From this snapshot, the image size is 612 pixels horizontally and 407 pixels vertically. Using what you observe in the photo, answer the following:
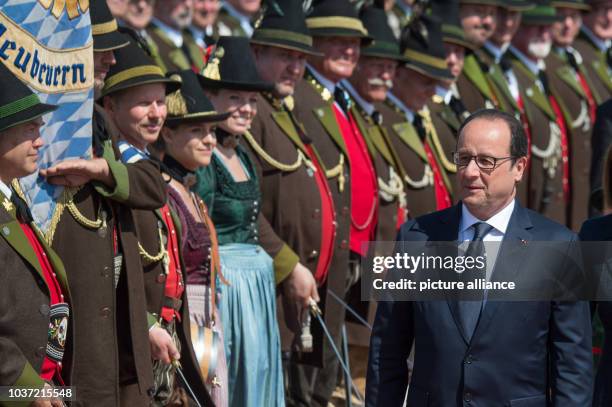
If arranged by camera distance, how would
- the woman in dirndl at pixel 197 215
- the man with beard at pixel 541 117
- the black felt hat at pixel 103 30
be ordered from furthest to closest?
the man with beard at pixel 541 117
the woman in dirndl at pixel 197 215
the black felt hat at pixel 103 30

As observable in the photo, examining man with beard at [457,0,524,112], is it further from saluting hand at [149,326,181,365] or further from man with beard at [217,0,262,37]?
saluting hand at [149,326,181,365]

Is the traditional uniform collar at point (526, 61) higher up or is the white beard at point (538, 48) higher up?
the white beard at point (538, 48)

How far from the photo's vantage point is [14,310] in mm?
5480

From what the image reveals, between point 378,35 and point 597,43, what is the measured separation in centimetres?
461

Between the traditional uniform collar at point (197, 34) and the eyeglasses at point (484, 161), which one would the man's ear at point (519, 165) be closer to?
the eyeglasses at point (484, 161)

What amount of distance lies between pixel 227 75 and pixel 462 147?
8.28 ft

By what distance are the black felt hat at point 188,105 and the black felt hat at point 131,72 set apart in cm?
31

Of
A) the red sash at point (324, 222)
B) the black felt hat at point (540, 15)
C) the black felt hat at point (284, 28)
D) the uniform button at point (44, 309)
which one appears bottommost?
the uniform button at point (44, 309)

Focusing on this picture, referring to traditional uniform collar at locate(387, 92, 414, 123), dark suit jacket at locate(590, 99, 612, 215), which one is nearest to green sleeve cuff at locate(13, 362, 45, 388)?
dark suit jacket at locate(590, 99, 612, 215)

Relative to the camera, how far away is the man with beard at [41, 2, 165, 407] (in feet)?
20.1

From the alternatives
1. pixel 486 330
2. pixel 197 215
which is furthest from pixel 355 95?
pixel 486 330

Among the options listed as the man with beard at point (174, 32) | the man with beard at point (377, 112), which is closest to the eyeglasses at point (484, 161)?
the man with beard at point (377, 112)

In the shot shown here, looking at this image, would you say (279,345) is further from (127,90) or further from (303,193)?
(127,90)

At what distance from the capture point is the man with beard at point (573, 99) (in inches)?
491
